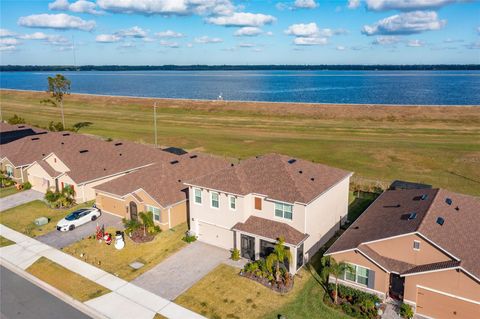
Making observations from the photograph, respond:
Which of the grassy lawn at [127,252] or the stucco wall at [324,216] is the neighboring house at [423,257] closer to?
the stucco wall at [324,216]

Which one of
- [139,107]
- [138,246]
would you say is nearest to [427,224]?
[138,246]

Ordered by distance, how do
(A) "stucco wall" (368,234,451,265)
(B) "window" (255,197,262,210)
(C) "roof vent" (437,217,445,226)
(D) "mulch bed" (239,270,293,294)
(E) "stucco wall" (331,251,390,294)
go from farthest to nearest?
(B) "window" (255,197,262,210) → (D) "mulch bed" (239,270,293,294) → (C) "roof vent" (437,217,445,226) → (E) "stucco wall" (331,251,390,294) → (A) "stucco wall" (368,234,451,265)

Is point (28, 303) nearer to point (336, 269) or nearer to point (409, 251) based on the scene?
point (336, 269)

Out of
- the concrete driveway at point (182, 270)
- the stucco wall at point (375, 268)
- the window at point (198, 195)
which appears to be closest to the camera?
the stucco wall at point (375, 268)

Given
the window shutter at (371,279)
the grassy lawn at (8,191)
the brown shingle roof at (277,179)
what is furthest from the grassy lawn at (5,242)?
the window shutter at (371,279)

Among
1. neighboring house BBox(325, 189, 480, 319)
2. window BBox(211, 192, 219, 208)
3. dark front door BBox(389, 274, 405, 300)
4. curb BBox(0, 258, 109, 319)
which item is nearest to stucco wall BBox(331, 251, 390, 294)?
neighboring house BBox(325, 189, 480, 319)

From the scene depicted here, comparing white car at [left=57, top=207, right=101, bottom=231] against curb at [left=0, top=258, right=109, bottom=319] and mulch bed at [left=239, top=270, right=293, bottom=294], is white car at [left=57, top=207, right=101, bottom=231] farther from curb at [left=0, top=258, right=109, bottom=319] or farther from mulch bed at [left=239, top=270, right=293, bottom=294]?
mulch bed at [left=239, top=270, right=293, bottom=294]
